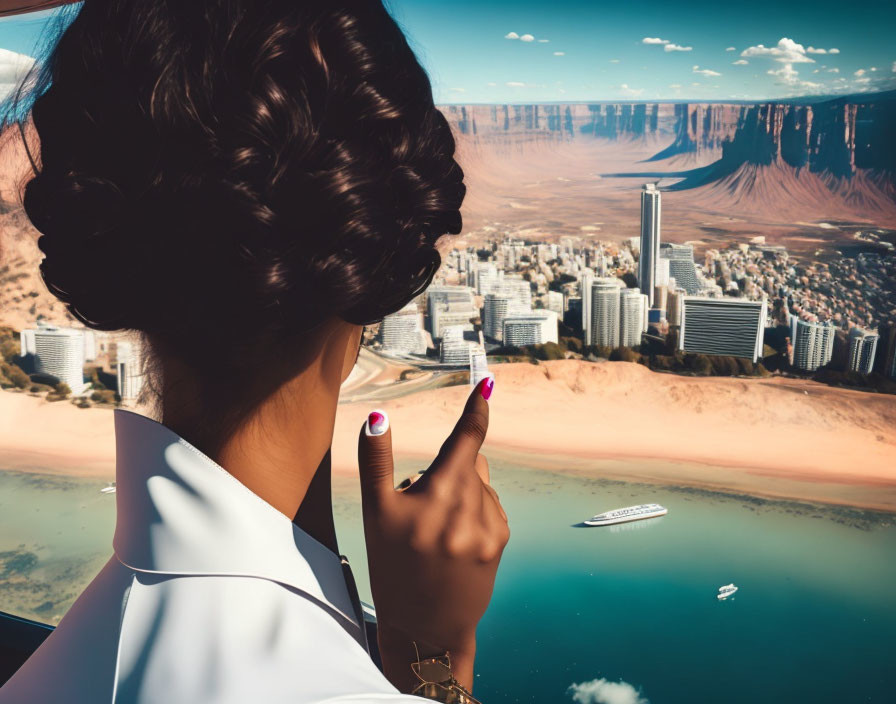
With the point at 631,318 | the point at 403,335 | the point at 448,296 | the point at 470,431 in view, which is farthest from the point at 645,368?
the point at 470,431

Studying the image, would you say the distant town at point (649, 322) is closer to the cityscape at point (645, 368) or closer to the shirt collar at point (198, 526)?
the cityscape at point (645, 368)

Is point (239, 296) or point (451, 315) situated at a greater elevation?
point (239, 296)

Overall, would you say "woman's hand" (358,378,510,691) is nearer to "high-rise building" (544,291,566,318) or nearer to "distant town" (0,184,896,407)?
"distant town" (0,184,896,407)

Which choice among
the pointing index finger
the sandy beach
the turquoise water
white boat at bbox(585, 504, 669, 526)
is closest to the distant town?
the sandy beach

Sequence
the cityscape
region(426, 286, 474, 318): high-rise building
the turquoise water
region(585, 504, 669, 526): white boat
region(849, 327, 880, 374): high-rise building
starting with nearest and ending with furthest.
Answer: the turquoise water → the cityscape → region(585, 504, 669, 526): white boat → region(849, 327, 880, 374): high-rise building → region(426, 286, 474, 318): high-rise building

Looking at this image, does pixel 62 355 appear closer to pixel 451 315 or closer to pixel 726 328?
pixel 451 315

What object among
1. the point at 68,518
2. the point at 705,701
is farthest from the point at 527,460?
the point at 68,518

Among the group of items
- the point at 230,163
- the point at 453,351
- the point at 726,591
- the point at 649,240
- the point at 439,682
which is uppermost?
the point at 230,163
